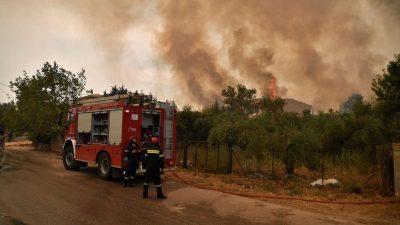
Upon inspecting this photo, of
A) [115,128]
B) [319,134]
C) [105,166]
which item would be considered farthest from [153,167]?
[319,134]

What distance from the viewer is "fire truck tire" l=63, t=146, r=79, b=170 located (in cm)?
1579

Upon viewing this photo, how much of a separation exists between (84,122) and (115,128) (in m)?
2.57

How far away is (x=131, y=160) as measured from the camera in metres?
12.2

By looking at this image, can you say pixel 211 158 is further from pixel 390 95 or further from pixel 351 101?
pixel 351 101

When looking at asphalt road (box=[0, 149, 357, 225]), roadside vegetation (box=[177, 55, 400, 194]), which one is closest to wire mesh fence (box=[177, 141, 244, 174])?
roadside vegetation (box=[177, 55, 400, 194])

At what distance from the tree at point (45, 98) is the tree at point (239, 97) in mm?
31438

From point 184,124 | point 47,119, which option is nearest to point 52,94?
point 47,119

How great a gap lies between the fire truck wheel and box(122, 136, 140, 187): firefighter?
1133 millimetres

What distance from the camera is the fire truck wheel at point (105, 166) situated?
43.7 ft

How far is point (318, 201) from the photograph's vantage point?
407 inches

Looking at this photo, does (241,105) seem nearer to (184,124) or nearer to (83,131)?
(184,124)

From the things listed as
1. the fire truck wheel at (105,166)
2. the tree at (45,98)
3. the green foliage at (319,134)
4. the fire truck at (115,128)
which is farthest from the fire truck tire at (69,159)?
the tree at (45,98)

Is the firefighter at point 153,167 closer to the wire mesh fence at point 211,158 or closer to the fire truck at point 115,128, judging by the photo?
the fire truck at point 115,128

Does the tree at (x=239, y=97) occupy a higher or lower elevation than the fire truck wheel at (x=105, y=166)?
higher
